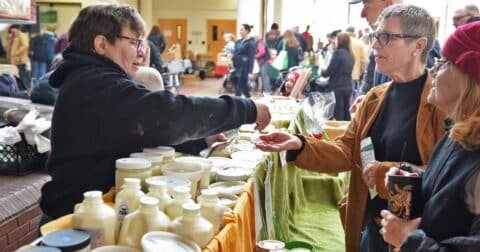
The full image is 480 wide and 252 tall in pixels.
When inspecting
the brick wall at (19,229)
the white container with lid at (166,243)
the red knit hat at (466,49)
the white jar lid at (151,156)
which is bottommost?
the brick wall at (19,229)

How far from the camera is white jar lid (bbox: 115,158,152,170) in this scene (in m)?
1.49

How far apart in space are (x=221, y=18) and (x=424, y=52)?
18.3 m

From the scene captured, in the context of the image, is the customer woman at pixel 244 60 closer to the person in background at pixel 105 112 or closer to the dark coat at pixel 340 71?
the dark coat at pixel 340 71

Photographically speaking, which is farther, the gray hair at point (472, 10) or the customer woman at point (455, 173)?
the gray hair at point (472, 10)

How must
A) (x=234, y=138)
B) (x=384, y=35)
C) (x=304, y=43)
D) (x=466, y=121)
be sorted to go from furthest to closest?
(x=304, y=43) < (x=234, y=138) < (x=384, y=35) < (x=466, y=121)

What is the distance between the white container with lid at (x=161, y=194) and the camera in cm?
132

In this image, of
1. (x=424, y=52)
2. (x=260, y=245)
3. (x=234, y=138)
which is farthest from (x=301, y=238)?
(x=424, y=52)

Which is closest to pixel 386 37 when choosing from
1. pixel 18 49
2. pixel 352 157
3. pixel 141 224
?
pixel 352 157

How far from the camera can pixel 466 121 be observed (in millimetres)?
1300

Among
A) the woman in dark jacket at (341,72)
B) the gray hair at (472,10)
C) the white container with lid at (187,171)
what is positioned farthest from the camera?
the woman in dark jacket at (341,72)

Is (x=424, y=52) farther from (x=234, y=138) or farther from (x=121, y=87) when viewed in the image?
(x=121, y=87)

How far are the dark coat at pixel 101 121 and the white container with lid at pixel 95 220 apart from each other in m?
0.38

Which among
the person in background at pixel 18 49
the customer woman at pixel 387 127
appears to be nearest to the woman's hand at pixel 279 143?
the customer woman at pixel 387 127

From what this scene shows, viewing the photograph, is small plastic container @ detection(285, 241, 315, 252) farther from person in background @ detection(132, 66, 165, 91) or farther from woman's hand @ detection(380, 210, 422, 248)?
person in background @ detection(132, 66, 165, 91)
